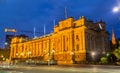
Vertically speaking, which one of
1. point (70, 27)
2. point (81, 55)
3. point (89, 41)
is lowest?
point (81, 55)

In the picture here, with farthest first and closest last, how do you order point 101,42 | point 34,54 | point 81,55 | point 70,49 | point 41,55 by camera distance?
1. point 34,54
2. point 41,55
3. point 101,42
4. point 70,49
5. point 81,55

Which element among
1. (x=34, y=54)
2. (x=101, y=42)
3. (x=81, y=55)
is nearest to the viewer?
(x=81, y=55)

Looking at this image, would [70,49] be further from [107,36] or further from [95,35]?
[107,36]

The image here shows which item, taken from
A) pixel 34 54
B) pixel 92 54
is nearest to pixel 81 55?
pixel 92 54

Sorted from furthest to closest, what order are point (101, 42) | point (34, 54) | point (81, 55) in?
point (34, 54) → point (101, 42) → point (81, 55)

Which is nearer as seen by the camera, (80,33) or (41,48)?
(80,33)

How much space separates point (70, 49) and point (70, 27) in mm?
10579

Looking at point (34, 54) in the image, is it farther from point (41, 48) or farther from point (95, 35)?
point (95, 35)

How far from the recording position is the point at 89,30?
99.4m

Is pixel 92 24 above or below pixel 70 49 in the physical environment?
above

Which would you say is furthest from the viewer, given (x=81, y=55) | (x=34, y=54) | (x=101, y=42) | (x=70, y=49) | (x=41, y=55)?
(x=34, y=54)

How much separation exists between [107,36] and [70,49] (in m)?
24.4

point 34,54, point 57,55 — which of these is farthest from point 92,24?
point 34,54

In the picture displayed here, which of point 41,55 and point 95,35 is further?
point 41,55
